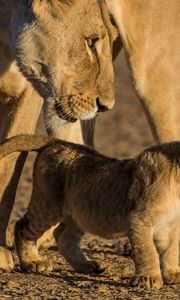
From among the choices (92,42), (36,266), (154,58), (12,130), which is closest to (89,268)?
(36,266)

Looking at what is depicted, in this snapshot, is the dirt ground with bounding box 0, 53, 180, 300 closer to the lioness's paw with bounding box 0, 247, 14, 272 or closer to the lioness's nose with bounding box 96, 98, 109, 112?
the lioness's paw with bounding box 0, 247, 14, 272

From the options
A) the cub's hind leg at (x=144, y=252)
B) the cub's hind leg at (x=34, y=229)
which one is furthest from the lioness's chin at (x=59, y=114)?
the cub's hind leg at (x=144, y=252)

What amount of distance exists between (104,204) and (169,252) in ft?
1.31

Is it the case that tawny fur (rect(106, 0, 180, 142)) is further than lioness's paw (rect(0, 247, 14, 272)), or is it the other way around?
tawny fur (rect(106, 0, 180, 142))

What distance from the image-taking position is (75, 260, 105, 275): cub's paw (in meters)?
6.19

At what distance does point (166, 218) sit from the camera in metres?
5.59

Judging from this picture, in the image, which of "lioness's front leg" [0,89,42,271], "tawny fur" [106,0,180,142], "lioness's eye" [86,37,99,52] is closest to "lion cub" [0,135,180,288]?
"lioness's front leg" [0,89,42,271]

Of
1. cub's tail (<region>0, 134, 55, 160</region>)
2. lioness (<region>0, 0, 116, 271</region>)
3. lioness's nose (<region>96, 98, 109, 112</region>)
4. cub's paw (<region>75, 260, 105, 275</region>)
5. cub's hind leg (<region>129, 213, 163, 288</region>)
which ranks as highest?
lioness (<region>0, 0, 116, 271</region>)

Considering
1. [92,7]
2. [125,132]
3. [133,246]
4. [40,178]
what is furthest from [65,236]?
[125,132]

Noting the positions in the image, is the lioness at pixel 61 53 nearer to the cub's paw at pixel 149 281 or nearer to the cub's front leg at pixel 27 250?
the cub's front leg at pixel 27 250

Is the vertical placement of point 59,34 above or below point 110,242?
above

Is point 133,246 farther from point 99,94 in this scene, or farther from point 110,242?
point 110,242

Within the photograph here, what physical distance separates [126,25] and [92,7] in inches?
25.1

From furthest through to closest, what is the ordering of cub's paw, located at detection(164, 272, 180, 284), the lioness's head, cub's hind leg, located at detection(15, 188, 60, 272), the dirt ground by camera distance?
the lioness's head < cub's hind leg, located at detection(15, 188, 60, 272) < cub's paw, located at detection(164, 272, 180, 284) < the dirt ground
